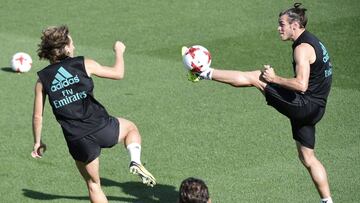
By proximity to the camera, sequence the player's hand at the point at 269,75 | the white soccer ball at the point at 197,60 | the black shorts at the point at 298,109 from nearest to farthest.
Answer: the player's hand at the point at 269,75 → the black shorts at the point at 298,109 → the white soccer ball at the point at 197,60

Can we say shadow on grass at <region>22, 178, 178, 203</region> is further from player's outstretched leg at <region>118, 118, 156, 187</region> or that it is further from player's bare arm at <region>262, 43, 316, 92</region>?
player's bare arm at <region>262, 43, 316, 92</region>

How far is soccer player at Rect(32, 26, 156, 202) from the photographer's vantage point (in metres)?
7.85

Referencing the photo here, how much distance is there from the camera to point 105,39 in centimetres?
1716

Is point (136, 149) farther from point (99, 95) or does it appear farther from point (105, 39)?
point (105, 39)

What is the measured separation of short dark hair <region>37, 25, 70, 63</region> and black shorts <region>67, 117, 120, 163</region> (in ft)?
2.92

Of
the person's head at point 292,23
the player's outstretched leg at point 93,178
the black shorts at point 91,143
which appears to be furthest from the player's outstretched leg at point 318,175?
the player's outstretched leg at point 93,178

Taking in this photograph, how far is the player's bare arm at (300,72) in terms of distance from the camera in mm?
8008

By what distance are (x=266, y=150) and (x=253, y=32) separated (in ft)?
22.8

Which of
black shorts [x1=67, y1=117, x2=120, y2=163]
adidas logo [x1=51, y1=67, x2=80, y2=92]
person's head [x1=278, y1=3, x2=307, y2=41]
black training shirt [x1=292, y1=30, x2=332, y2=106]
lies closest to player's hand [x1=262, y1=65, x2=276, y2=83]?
black training shirt [x1=292, y1=30, x2=332, y2=106]

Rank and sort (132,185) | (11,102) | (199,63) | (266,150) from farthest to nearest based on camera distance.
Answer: (11,102), (266,150), (132,185), (199,63)

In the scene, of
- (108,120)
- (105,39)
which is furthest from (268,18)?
(108,120)

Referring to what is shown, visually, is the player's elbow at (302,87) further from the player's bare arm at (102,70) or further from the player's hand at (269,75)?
the player's bare arm at (102,70)

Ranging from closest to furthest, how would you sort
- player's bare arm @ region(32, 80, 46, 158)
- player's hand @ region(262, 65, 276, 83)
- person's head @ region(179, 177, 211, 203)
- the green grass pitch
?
person's head @ region(179, 177, 211, 203) → player's bare arm @ region(32, 80, 46, 158) → player's hand @ region(262, 65, 276, 83) → the green grass pitch

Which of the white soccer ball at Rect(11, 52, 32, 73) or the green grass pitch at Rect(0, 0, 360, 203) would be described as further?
the white soccer ball at Rect(11, 52, 32, 73)
